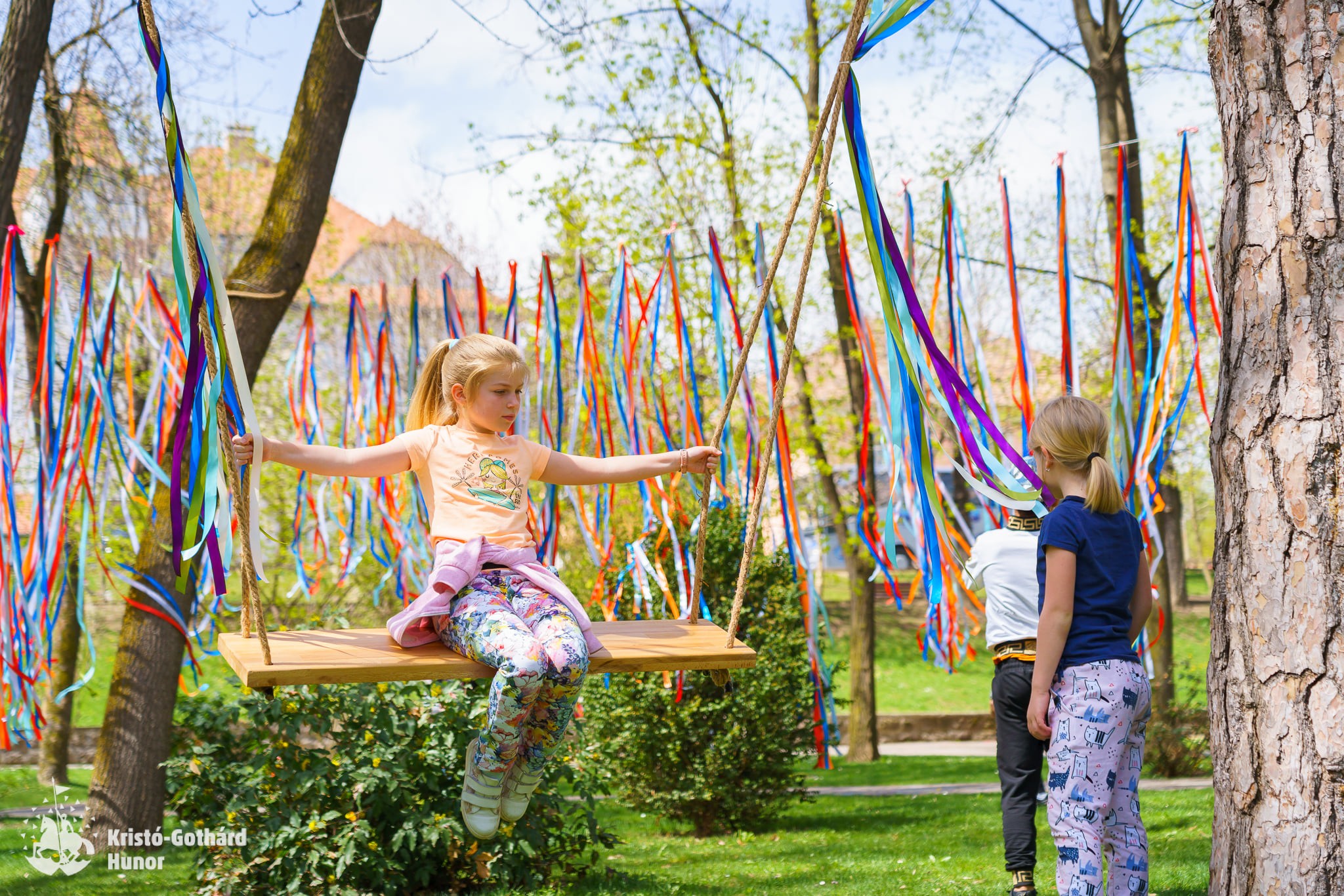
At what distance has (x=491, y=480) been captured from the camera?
2994 mm

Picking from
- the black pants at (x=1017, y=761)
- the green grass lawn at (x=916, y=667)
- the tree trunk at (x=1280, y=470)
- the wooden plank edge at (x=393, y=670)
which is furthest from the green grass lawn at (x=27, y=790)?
the green grass lawn at (x=916, y=667)

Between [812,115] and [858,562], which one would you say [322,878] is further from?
[812,115]

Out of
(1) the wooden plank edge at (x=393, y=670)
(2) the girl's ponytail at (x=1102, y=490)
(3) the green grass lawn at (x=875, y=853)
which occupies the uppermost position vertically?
(2) the girl's ponytail at (x=1102, y=490)

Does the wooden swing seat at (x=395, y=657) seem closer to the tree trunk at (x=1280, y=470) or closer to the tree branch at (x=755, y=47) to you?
the tree trunk at (x=1280, y=470)

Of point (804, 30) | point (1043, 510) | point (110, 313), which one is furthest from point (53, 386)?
point (804, 30)

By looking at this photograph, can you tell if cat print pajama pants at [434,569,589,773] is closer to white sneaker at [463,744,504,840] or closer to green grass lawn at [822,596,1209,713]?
white sneaker at [463,744,504,840]

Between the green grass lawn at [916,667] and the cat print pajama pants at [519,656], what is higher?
the cat print pajama pants at [519,656]

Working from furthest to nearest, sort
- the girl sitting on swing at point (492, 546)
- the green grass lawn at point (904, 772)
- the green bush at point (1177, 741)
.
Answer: the green grass lawn at point (904, 772) → the green bush at point (1177, 741) → the girl sitting on swing at point (492, 546)

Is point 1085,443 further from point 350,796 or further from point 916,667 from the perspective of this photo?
point 916,667

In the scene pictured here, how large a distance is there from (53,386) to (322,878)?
9.91 feet

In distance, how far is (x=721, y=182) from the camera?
33.5 feet

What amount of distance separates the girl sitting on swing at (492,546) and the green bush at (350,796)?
136 cm

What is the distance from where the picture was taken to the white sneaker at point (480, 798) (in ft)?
8.95

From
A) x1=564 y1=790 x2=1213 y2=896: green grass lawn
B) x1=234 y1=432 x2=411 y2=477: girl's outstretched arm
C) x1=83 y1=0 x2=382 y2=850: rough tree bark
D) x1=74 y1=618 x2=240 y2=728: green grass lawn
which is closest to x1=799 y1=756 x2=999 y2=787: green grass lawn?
x1=564 y1=790 x2=1213 y2=896: green grass lawn
